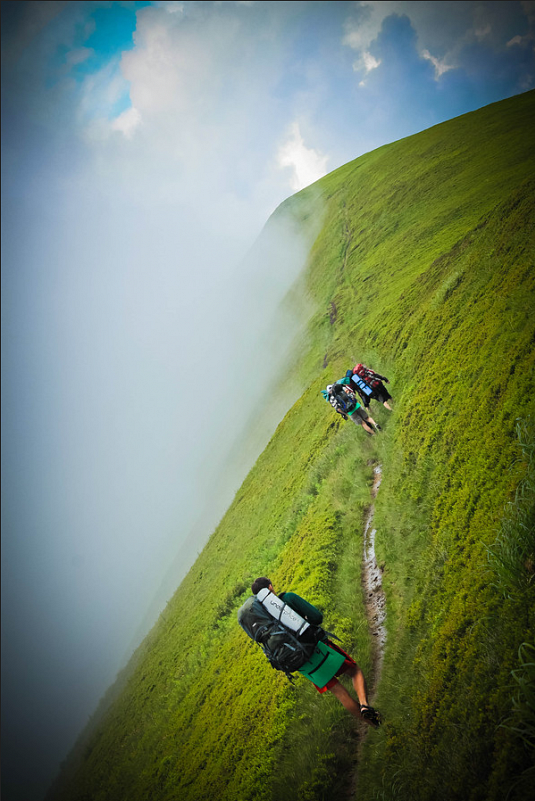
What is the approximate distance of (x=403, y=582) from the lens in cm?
739

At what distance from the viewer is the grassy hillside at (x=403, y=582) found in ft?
13.9

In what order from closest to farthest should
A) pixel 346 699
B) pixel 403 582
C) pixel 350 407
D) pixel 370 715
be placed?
pixel 370 715 < pixel 346 699 < pixel 403 582 < pixel 350 407

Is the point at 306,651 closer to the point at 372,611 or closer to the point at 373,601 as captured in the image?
the point at 372,611

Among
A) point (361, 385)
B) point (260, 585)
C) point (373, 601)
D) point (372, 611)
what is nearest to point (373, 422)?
point (361, 385)

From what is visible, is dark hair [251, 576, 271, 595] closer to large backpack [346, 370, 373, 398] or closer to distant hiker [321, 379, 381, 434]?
distant hiker [321, 379, 381, 434]

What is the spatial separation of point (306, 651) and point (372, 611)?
121 inches

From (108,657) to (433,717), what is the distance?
111m

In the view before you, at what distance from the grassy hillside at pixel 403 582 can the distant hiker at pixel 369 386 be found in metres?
0.82

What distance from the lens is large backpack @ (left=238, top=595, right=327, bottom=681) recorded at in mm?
5527

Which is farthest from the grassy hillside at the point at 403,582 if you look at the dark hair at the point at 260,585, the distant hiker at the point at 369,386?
the dark hair at the point at 260,585

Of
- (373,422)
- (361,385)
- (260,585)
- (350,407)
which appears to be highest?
(361,385)

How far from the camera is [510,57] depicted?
35.6 meters

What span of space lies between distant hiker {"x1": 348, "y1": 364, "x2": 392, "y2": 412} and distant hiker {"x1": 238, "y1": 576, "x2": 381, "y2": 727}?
883 cm

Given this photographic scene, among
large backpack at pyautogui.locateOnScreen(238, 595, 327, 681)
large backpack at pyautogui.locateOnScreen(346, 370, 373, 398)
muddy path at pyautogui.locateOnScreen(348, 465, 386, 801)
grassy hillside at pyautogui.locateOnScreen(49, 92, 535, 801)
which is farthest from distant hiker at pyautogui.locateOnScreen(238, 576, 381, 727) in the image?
large backpack at pyautogui.locateOnScreen(346, 370, 373, 398)
